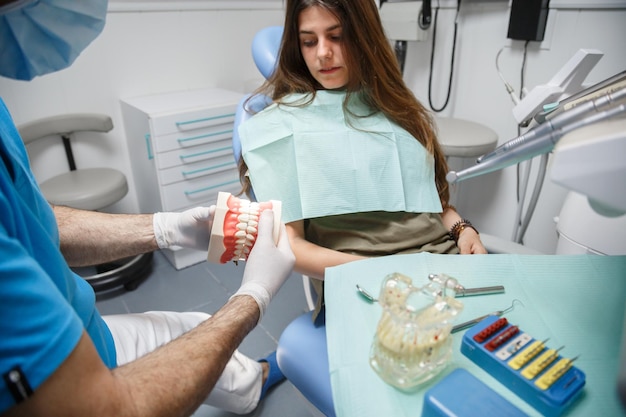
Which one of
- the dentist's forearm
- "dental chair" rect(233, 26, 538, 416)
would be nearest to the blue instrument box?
"dental chair" rect(233, 26, 538, 416)

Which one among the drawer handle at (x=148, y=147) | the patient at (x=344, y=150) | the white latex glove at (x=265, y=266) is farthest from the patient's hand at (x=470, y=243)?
the drawer handle at (x=148, y=147)

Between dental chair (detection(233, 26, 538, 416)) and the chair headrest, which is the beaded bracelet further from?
the chair headrest

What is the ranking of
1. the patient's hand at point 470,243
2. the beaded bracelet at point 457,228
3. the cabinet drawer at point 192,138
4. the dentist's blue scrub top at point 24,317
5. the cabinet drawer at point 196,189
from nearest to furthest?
the dentist's blue scrub top at point 24,317 < the patient's hand at point 470,243 < the beaded bracelet at point 457,228 < the cabinet drawer at point 192,138 < the cabinet drawer at point 196,189

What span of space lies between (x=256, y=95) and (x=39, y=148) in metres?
1.41

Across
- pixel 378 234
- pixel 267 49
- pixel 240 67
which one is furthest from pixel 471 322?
pixel 240 67

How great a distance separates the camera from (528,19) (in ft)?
5.63

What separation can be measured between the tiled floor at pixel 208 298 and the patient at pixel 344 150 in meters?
0.76

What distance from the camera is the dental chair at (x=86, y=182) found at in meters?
1.87

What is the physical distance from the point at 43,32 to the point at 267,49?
29.1 inches

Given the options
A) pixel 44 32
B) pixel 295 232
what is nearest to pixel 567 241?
pixel 295 232

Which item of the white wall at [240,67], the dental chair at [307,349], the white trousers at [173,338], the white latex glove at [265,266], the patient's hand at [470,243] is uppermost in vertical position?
the white wall at [240,67]

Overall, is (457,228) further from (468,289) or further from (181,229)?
(181,229)

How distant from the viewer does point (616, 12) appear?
1517mm

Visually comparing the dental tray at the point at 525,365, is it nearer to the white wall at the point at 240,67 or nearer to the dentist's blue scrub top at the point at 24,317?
the dentist's blue scrub top at the point at 24,317
